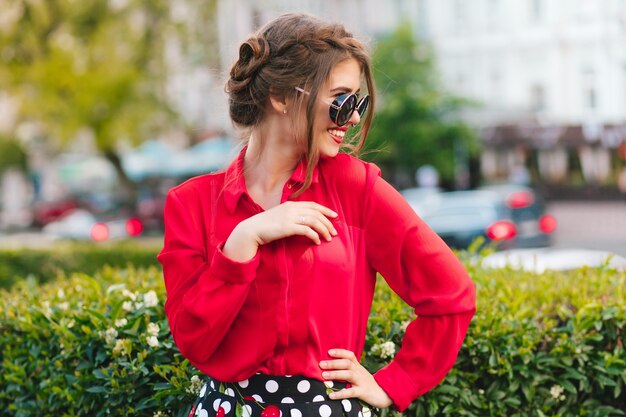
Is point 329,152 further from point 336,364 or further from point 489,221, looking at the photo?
point 489,221

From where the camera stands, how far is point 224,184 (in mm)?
2318

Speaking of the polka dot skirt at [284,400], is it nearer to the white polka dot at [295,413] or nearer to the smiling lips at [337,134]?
the white polka dot at [295,413]

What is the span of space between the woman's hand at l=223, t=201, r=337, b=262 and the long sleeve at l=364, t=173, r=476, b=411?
0.50 ft

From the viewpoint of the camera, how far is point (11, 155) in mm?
47625

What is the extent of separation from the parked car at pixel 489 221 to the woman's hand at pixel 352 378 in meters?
9.40

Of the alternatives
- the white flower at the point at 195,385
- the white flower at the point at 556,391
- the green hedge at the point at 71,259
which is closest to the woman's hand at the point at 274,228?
the white flower at the point at 195,385

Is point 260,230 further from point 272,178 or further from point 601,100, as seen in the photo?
point 601,100

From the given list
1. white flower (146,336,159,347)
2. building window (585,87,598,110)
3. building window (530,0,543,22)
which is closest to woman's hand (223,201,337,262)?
white flower (146,336,159,347)

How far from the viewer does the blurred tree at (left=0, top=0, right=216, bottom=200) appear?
24547 mm

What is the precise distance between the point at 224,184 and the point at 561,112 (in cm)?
3507

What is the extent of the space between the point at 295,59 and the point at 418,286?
0.65 meters

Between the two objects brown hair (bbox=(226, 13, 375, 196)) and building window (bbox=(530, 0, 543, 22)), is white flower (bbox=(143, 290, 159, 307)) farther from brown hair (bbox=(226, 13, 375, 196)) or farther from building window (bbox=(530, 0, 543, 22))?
building window (bbox=(530, 0, 543, 22))

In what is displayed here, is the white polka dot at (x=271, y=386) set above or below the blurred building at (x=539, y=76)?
above

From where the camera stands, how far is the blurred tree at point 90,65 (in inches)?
966
